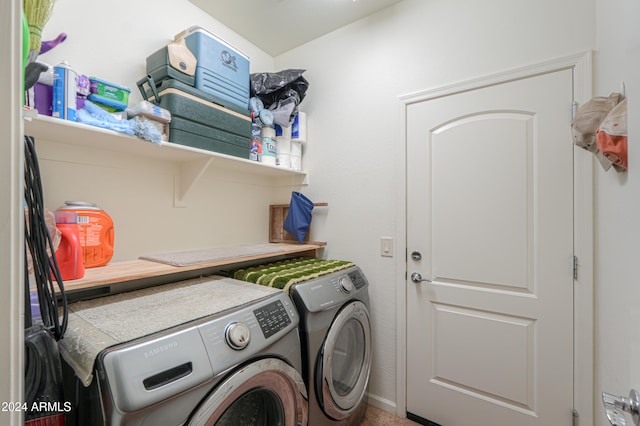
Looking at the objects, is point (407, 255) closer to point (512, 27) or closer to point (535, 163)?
point (535, 163)

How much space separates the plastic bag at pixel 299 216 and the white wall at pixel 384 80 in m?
0.13

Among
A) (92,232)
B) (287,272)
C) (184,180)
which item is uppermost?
(184,180)

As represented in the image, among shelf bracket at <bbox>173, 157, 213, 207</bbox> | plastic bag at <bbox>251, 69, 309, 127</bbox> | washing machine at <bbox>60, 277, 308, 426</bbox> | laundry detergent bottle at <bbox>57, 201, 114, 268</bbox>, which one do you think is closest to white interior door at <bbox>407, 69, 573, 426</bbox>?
plastic bag at <bbox>251, 69, 309, 127</bbox>

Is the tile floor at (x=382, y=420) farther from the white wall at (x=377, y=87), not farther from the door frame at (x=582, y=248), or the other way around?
the door frame at (x=582, y=248)

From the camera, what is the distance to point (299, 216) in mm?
2055

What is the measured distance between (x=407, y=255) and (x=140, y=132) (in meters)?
1.60

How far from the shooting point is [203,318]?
979 mm

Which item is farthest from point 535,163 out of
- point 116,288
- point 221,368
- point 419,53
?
point 116,288

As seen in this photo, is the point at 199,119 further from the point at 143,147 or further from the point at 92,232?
the point at 92,232

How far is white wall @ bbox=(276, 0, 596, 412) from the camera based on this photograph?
4.74 feet

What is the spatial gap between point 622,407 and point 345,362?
1351mm

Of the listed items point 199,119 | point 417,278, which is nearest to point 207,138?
point 199,119

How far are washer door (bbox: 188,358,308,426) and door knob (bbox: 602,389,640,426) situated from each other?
92 cm

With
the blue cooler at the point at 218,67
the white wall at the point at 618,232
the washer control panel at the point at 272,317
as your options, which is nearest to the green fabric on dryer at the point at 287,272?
the washer control panel at the point at 272,317
